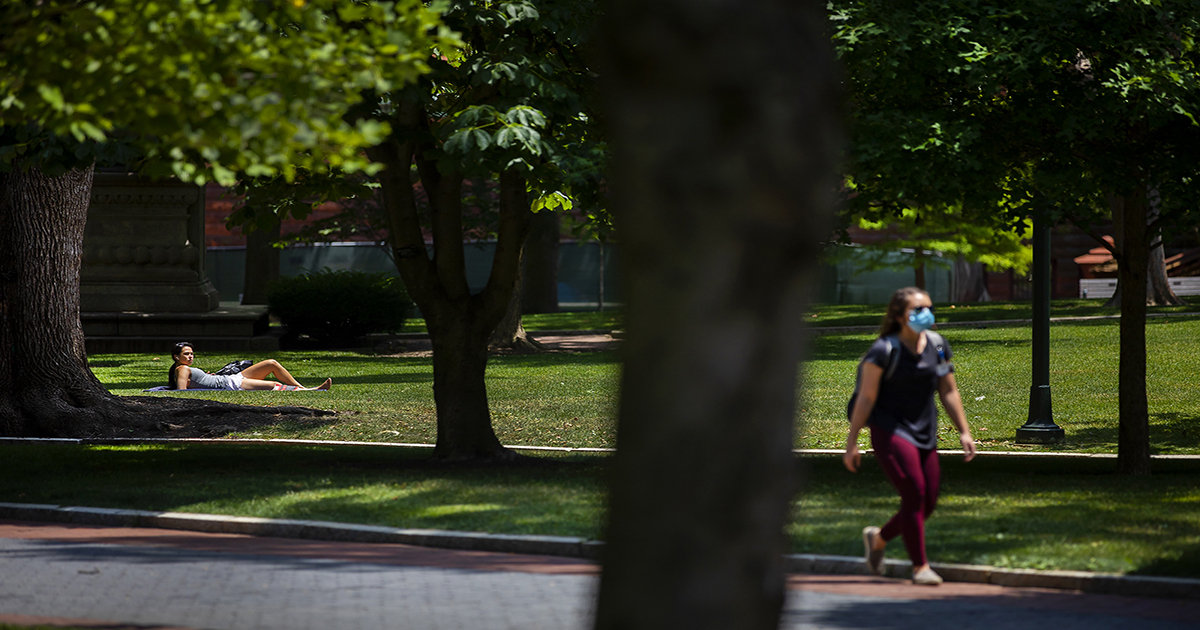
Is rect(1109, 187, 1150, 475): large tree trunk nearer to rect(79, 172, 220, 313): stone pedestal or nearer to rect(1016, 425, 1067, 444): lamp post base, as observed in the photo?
rect(1016, 425, 1067, 444): lamp post base

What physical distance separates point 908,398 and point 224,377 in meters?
14.0

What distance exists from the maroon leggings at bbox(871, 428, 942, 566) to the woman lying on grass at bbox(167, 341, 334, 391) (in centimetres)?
1302

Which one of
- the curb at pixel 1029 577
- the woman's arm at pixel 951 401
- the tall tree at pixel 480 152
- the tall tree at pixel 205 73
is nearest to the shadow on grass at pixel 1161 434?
the tall tree at pixel 480 152

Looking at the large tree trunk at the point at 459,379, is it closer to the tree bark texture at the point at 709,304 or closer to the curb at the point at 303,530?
the curb at the point at 303,530

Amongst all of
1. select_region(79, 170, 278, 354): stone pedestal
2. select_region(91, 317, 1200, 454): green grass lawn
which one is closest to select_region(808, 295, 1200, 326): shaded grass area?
select_region(91, 317, 1200, 454): green grass lawn

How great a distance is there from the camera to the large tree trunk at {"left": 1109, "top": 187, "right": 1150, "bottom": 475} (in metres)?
12.3

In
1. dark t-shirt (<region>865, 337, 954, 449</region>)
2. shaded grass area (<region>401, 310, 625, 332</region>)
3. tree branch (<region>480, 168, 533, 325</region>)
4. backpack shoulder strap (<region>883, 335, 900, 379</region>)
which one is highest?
tree branch (<region>480, 168, 533, 325</region>)

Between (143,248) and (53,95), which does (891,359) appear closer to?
(53,95)

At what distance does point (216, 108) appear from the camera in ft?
19.0

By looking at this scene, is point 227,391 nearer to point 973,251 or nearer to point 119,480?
point 119,480

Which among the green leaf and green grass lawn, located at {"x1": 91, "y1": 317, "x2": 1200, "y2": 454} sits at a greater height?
the green leaf

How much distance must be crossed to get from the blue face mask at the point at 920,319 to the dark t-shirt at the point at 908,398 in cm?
14

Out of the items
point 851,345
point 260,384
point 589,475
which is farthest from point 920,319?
point 851,345

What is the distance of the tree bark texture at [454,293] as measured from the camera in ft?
40.8
